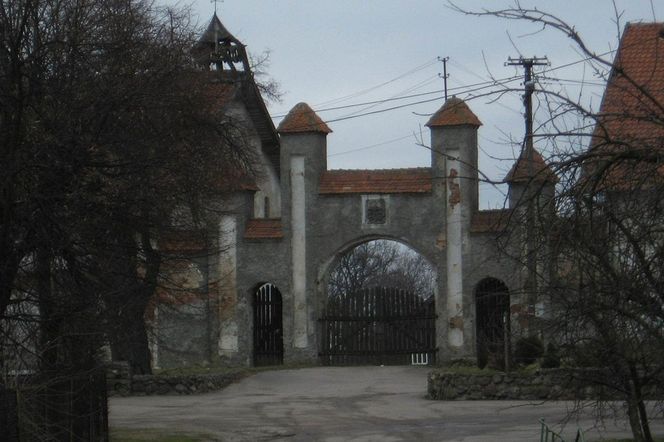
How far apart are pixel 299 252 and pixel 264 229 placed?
4.36 ft

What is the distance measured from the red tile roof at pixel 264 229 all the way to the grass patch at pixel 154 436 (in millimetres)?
A: 16708

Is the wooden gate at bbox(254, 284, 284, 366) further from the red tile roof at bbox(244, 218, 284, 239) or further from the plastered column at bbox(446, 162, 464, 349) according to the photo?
the plastered column at bbox(446, 162, 464, 349)

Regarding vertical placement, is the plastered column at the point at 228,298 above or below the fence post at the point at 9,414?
above

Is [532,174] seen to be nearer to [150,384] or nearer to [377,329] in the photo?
[150,384]

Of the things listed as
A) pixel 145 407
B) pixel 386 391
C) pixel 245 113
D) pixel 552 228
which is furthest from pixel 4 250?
pixel 245 113

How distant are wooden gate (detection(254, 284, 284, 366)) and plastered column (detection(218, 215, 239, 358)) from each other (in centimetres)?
108

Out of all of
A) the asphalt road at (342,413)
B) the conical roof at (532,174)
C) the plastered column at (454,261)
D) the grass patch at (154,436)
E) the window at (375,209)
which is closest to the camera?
the conical roof at (532,174)

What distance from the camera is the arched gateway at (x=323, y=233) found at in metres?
38.4

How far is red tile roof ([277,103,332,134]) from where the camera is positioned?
39.3 m

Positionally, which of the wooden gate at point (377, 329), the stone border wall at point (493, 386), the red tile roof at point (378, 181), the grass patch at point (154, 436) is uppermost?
the red tile roof at point (378, 181)

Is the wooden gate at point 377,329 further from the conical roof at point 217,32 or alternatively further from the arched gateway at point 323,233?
the conical roof at point 217,32

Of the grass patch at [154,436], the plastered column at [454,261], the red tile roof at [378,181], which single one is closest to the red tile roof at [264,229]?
the red tile roof at [378,181]

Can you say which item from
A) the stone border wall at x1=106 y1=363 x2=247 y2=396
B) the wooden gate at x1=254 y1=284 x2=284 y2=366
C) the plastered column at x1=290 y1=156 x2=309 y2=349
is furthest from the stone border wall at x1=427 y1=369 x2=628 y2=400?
the wooden gate at x1=254 y1=284 x2=284 y2=366

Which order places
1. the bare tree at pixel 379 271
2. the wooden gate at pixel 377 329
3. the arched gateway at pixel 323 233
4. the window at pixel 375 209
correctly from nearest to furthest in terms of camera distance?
the arched gateway at pixel 323 233, the window at pixel 375 209, the wooden gate at pixel 377 329, the bare tree at pixel 379 271
